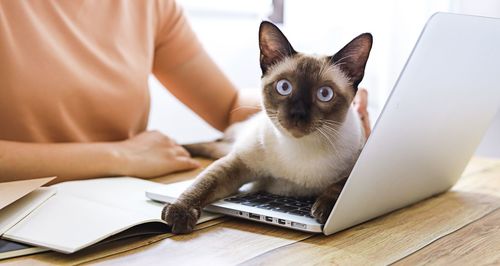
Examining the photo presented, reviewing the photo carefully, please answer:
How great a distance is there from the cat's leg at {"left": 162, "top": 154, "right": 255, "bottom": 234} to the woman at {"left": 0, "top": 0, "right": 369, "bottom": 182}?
1.12 ft

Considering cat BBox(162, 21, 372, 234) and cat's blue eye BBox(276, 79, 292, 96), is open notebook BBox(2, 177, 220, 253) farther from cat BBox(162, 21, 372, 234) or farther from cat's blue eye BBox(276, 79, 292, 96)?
cat's blue eye BBox(276, 79, 292, 96)

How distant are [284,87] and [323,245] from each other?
0.30 m

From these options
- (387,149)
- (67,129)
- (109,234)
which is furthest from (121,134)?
(387,149)

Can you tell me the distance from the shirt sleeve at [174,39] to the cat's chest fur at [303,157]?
668 mm

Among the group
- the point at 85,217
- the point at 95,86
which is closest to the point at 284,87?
the point at 85,217

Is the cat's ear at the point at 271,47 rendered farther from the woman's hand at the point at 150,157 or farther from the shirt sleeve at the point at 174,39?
the shirt sleeve at the point at 174,39

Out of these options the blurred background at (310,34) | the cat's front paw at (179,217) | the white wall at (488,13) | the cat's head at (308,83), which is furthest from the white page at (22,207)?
the white wall at (488,13)

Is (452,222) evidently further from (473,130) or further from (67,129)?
(67,129)

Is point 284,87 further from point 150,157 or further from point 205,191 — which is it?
point 150,157

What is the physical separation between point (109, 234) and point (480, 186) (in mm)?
918

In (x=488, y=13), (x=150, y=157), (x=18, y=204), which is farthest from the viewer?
(x=488, y=13)

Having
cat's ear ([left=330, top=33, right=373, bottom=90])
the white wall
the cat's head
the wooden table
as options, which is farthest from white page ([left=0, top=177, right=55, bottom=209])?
the white wall

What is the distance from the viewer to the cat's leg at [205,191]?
1.07 meters

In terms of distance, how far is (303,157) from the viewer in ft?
3.88
